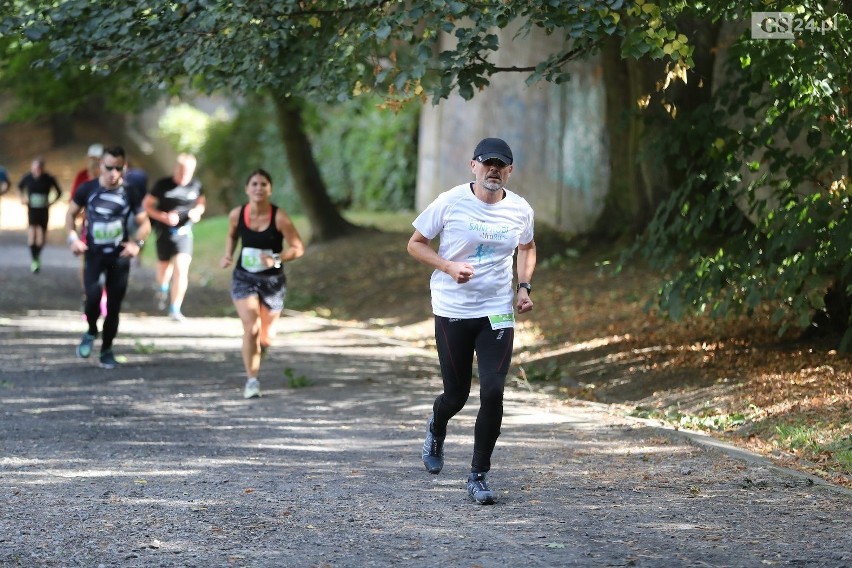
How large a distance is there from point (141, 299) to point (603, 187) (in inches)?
284

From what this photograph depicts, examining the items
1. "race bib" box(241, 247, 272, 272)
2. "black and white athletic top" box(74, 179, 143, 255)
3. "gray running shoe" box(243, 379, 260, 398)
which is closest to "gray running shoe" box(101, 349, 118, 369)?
"black and white athletic top" box(74, 179, 143, 255)

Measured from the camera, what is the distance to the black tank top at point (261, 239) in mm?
10656

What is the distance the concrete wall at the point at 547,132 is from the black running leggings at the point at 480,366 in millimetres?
12966

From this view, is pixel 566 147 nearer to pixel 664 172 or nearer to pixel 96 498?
pixel 664 172

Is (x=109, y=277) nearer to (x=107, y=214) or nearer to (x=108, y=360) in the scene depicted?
(x=107, y=214)

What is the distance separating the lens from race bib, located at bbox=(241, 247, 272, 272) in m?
10.6

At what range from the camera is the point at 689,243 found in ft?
35.6

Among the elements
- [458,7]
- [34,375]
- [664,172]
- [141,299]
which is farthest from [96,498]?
[141,299]

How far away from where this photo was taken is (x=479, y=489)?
7.00 m

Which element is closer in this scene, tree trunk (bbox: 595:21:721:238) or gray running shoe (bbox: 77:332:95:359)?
tree trunk (bbox: 595:21:721:238)

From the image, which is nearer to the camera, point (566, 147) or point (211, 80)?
point (211, 80)

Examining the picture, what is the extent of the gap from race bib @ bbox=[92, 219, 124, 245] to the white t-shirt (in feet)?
17.8

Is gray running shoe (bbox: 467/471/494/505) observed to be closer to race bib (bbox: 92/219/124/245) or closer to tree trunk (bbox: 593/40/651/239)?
race bib (bbox: 92/219/124/245)

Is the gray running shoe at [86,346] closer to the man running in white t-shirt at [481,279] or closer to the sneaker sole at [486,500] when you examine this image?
the man running in white t-shirt at [481,279]
